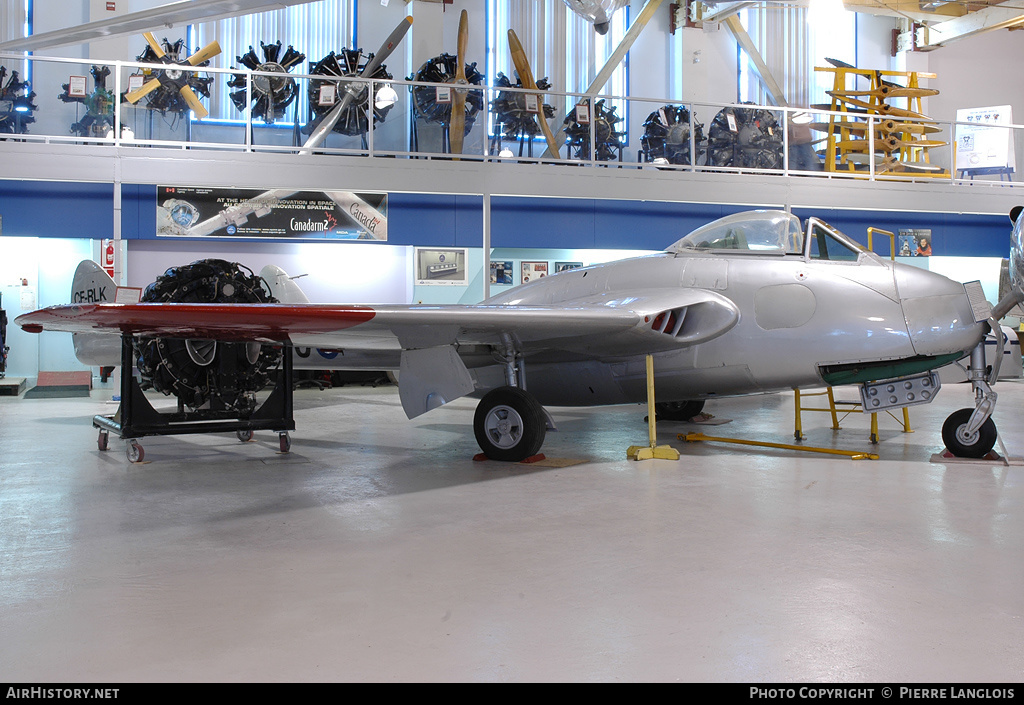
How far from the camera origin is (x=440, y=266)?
565 inches

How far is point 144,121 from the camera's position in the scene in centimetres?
1222

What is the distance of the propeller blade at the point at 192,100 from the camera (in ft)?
40.6

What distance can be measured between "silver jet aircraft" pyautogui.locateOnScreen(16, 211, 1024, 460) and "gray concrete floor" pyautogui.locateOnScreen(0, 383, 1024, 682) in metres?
0.63

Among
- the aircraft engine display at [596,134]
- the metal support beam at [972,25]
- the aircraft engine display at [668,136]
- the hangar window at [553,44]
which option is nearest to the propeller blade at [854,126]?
the aircraft engine display at [668,136]

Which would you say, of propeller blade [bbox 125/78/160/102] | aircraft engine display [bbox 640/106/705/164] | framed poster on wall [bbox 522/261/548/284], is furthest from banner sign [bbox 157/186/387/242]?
aircraft engine display [bbox 640/106/705/164]

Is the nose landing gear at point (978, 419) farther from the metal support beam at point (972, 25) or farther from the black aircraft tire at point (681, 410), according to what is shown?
the metal support beam at point (972, 25)

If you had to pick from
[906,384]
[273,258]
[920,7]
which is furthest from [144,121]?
[920,7]

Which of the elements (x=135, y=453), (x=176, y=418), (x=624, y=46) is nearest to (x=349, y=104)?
(x=176, y=418)

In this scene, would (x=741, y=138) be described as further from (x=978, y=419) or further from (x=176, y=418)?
(x=176, y=418)

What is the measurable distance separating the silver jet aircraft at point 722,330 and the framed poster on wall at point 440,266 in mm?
7046

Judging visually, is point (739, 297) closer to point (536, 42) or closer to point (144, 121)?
point (144, 121)

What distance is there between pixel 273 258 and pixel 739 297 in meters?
9.92

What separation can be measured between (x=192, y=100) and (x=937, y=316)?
11.1 meters

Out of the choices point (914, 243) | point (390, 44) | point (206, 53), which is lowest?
point (914, 243)
